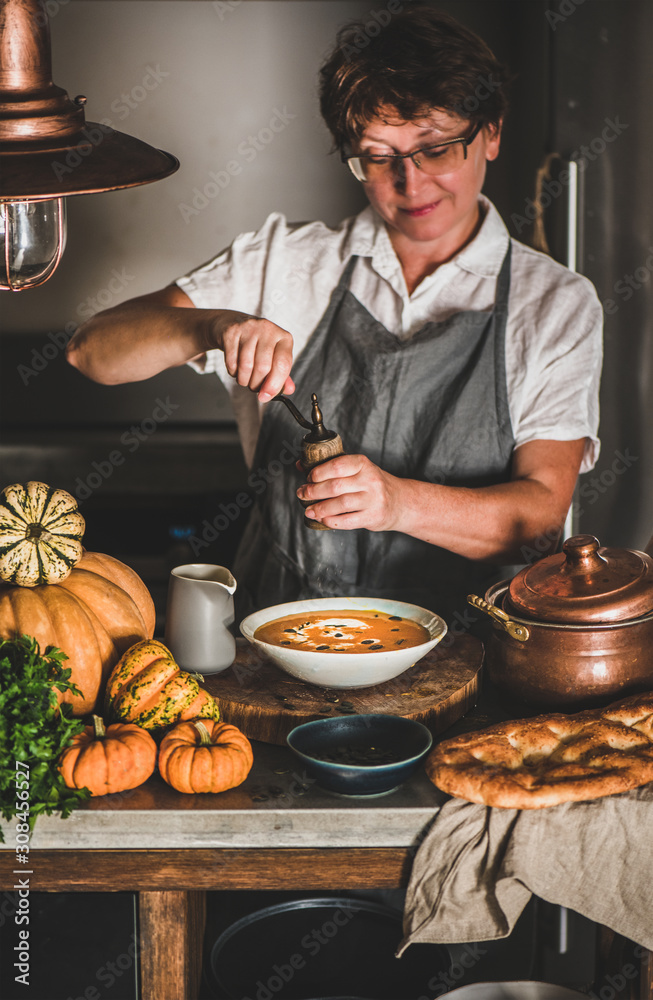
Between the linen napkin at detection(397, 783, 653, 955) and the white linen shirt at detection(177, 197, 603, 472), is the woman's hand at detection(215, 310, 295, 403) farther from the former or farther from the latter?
the linen napkin at detection(397, 783, 653, 955)

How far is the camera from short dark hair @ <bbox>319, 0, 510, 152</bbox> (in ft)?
7.14

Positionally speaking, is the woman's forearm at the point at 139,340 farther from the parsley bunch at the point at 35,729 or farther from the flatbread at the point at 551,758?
the flatbread at the point at 551,758

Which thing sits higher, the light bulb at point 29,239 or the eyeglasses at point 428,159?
the eyeglasses at point 428,159

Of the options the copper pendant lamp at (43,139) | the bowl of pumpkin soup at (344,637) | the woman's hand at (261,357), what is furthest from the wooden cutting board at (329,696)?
the copper pendant lamp at (43,139)

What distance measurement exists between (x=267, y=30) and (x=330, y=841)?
4048mm

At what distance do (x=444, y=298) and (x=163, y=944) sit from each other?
1635 millimetres

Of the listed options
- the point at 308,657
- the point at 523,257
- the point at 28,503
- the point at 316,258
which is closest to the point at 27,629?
the point at 28,503

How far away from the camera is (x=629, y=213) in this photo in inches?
126

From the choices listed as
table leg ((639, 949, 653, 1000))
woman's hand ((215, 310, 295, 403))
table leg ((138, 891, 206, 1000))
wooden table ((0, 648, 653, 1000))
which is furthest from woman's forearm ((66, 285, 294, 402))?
table leg ((639, 949, 653, 1000))

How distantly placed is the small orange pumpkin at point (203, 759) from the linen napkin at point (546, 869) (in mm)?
314

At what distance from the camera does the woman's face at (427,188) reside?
2227 mm

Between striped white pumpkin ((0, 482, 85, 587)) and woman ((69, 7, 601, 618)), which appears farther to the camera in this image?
woman ((69, 7, 601, 618))

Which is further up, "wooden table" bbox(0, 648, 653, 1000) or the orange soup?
the orange soup

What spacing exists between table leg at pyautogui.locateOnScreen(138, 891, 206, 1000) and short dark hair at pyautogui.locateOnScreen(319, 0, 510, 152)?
1.70m
